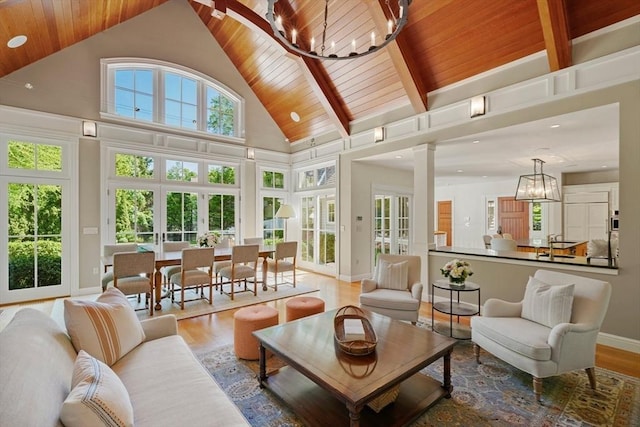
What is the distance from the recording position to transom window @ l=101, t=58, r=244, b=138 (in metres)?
5.32

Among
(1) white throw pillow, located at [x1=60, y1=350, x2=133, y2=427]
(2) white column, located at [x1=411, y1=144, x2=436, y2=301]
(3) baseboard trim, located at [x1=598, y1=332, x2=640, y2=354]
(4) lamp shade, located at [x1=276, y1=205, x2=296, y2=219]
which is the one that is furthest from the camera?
(4) lamp shade, located at [x1=276, y1=205, x2=296, y2=219]

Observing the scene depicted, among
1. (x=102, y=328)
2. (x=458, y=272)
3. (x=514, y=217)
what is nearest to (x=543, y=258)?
(x=458, y=272)

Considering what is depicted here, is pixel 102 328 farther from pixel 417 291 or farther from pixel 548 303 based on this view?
pixel 548 303

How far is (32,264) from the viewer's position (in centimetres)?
458

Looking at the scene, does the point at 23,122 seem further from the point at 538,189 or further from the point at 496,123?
the point at 538,189

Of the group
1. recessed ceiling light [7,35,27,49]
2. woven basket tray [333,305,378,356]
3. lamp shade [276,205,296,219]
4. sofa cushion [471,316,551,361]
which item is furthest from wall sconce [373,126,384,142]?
recessed ceiling light [7,35,27,49]

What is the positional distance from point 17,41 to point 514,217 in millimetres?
10935

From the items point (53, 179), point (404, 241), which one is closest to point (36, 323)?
point (53, 179)

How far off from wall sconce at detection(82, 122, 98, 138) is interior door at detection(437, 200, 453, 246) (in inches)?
391

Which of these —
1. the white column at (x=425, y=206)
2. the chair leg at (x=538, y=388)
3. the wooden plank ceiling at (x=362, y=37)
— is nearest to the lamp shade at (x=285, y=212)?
the wooden plank ceiling at (x=362, y=37)

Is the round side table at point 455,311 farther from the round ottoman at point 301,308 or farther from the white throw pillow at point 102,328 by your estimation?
the white throw pillow at point 102,328

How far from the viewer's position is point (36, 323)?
1.63 meters

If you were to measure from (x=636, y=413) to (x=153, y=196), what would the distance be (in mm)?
6724

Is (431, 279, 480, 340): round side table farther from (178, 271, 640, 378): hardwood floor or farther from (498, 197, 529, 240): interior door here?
(498, 197, 529, 240): interior door
